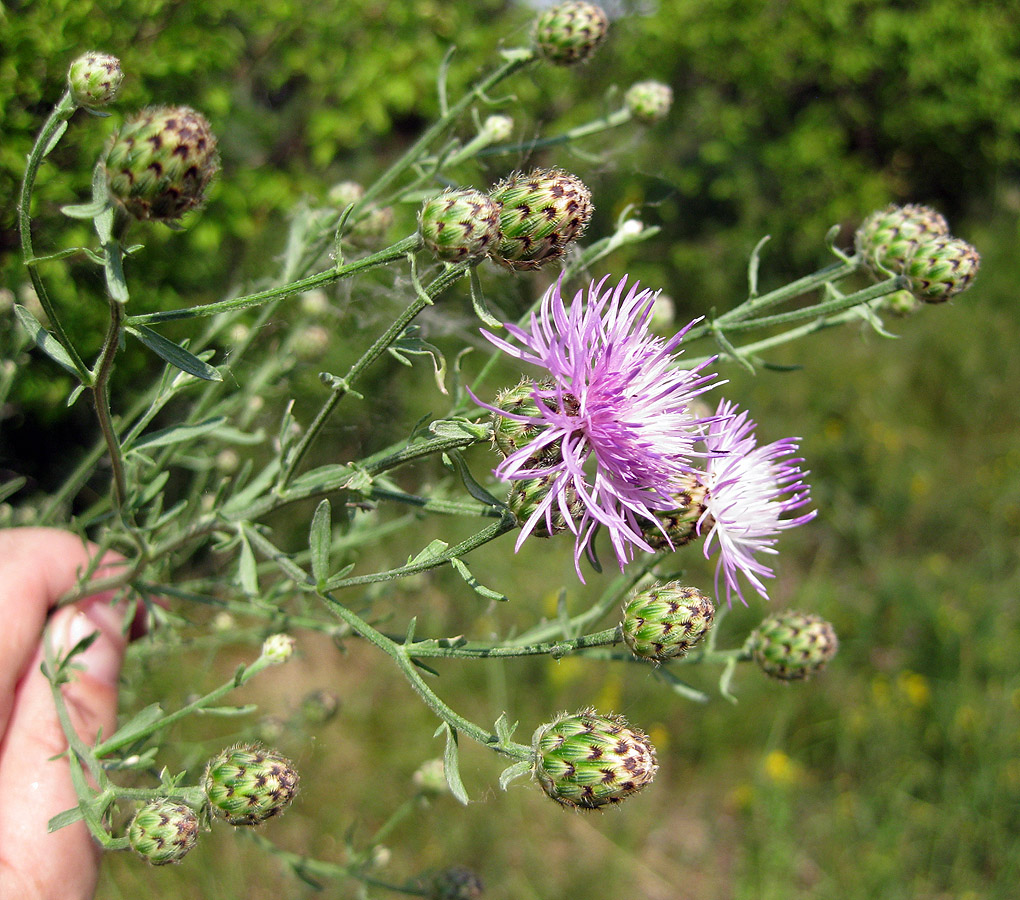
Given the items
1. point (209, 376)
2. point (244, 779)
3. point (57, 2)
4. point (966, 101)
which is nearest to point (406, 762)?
point (244, 779)

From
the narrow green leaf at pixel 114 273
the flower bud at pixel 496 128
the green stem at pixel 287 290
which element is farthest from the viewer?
the flower bud at pixel 496 128

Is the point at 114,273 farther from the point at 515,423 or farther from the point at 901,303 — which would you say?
the point at 901,303

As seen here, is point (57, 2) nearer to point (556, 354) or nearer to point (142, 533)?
point (142, 533)

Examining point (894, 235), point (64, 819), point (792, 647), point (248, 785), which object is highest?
point (894, 235)

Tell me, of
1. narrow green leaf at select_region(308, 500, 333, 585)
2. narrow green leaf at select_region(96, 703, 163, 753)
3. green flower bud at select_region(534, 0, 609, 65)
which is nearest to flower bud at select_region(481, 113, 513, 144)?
green flower bud at select_region(534, 0, 609, 65)

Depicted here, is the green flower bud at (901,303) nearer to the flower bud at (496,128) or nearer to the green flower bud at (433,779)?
the flower bud at (496,128)

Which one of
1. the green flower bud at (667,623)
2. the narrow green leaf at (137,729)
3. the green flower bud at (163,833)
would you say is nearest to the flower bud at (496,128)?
the green flower bud at (667,623)

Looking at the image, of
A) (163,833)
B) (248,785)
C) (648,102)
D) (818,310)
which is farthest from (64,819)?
(648,102)
